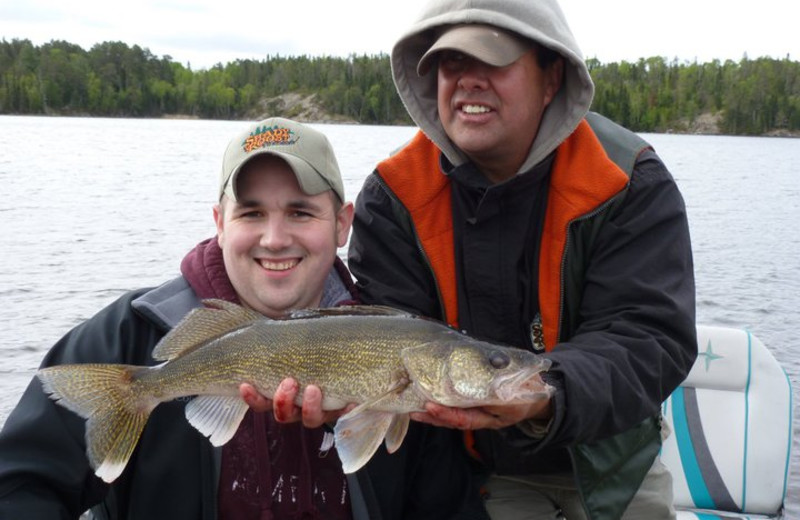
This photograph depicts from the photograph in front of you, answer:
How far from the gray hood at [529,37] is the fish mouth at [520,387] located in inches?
47.4

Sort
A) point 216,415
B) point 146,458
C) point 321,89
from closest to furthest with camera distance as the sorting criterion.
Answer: point 216,415, point 146,458, point 321,89

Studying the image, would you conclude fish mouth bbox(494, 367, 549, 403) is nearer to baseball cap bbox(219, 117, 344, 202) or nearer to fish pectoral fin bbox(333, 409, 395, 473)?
fish pectoral fin bbox(333, 409, 395, 473)

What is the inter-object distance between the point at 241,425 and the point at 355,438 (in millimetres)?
644

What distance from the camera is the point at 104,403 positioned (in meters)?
3.28

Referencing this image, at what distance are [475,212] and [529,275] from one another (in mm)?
399

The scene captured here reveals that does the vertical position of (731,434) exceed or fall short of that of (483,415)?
it falls short

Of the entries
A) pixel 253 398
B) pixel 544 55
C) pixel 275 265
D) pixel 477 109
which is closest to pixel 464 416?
pixel 253 398

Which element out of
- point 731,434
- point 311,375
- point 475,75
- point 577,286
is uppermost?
point 475,75

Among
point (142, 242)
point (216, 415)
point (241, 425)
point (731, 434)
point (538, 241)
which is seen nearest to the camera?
point (216, 415)

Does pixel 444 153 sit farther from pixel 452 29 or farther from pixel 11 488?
pixel 11 488

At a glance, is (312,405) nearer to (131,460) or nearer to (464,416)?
(464,416)

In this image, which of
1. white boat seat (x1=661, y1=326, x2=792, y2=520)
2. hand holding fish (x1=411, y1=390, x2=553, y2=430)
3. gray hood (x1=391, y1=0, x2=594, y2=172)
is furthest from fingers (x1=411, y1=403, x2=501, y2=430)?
white boat seat (x1=661, y1=326, x2=792, y2=520)

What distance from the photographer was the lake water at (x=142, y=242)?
1240cm

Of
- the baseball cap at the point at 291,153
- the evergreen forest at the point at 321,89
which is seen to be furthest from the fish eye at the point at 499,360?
the evergreen forest at the point at 321,89
